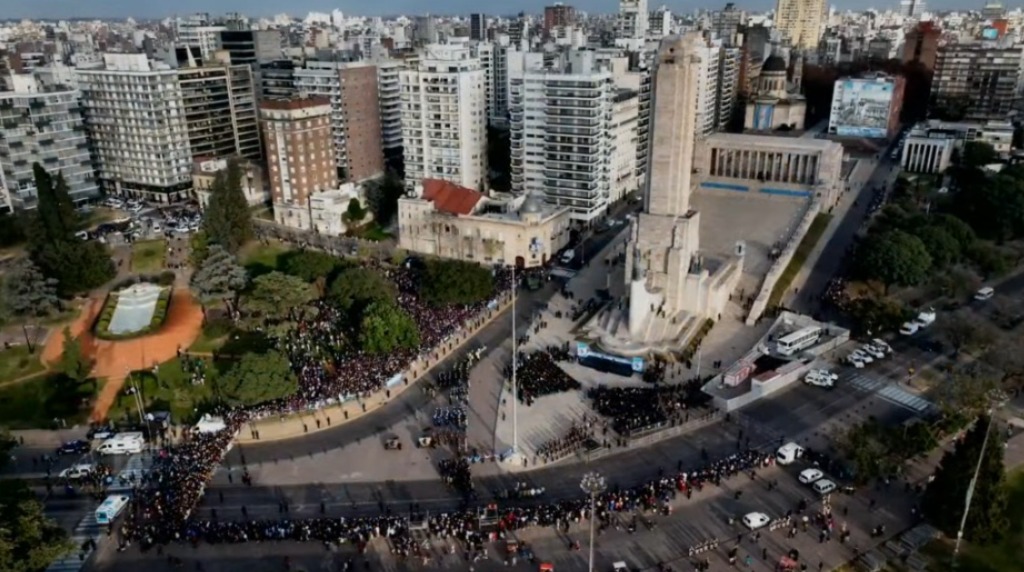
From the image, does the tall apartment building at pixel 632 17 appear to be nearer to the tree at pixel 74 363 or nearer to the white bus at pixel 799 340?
the white bus at pixel 799 340

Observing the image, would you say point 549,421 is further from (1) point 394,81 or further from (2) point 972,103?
(2) point 972,103

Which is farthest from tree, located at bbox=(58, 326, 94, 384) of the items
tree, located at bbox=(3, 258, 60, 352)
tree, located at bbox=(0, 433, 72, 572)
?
tree, located at bbox=(0, 433, 72, 572)

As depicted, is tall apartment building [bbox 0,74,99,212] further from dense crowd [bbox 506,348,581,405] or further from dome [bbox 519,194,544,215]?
dense crowd [bbox 506,348,581,405]

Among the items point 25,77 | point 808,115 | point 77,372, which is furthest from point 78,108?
point 808,115

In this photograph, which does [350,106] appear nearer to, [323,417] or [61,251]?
[61,251]

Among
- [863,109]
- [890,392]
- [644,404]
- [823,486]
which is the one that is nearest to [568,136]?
[644,404]
